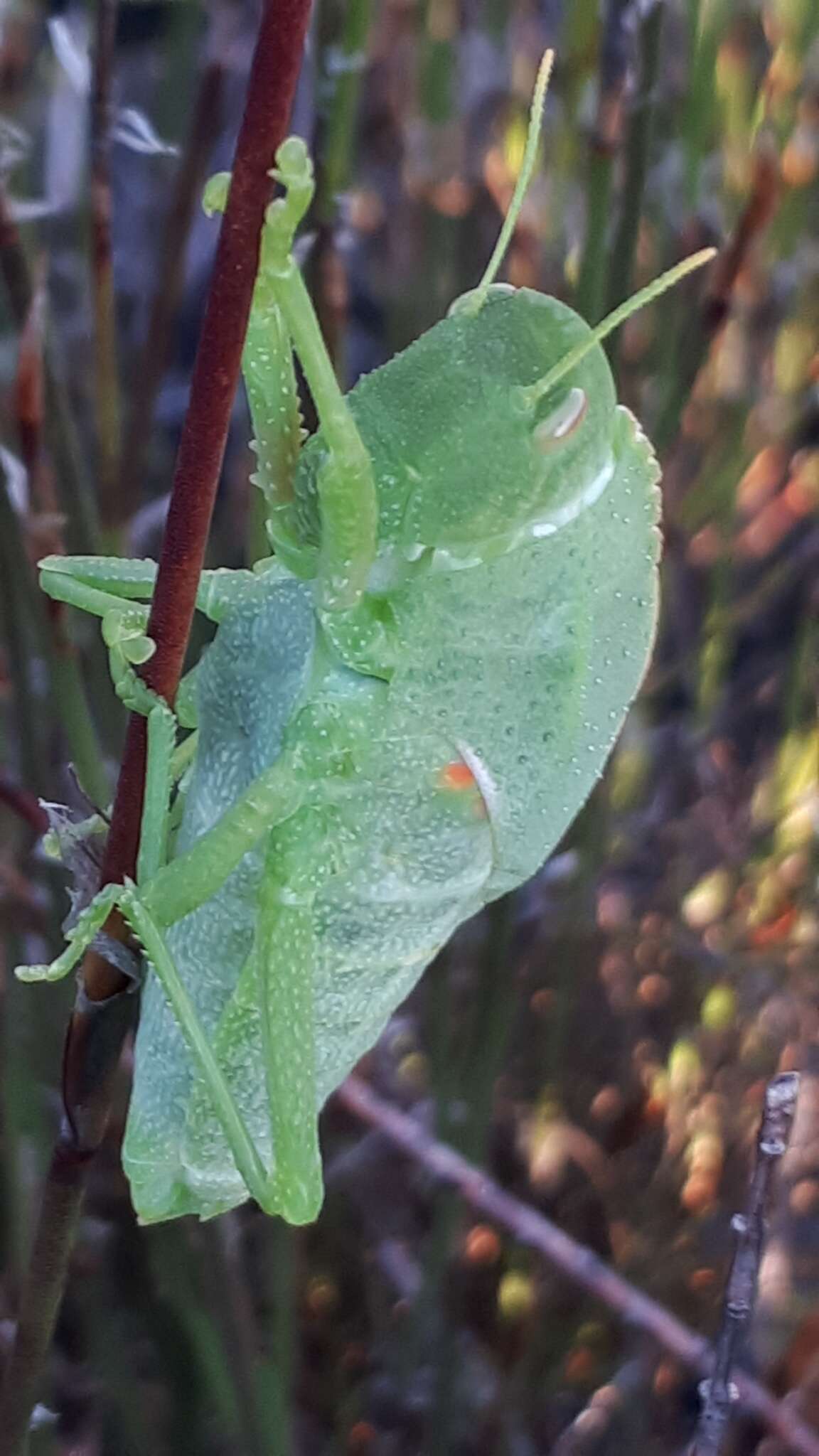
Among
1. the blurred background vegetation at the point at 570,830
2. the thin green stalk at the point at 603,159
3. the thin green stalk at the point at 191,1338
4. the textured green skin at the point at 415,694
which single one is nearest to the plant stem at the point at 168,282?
the blurred background vegetation at the point at 570,830

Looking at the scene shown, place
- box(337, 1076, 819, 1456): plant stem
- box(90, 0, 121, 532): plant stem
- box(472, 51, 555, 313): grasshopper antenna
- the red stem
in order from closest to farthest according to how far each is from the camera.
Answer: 1. the red stem
2. box(472, 51, 555, 313): grasshopper antenna
3. box(90, 0, 121, 532): plant stem
4. box(337, 1076, 819, 1456): plant stem

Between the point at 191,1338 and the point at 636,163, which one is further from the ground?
the point at 636,163

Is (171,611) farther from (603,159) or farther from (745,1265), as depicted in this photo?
(603,159)

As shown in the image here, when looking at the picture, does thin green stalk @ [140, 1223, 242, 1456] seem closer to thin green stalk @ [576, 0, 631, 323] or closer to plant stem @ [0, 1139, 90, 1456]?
plant stem @ [0, 1139, 90, 1456]

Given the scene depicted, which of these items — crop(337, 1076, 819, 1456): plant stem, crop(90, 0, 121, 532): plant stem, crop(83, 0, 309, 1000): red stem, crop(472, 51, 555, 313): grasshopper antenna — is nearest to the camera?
→ crop(83, 0, 309, 1000): red stem

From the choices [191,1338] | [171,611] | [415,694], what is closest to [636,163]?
[415,694]

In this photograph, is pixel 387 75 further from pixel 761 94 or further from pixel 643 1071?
pixel 643 1071

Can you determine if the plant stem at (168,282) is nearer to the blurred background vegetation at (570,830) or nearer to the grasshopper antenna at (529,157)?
the blurred background vegetation at (570,830)

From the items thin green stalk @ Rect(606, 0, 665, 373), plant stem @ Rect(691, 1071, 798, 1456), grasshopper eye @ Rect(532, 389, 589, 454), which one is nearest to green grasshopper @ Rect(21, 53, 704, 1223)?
grasshopper eye @ Rect(532, 389, 589, 454)
